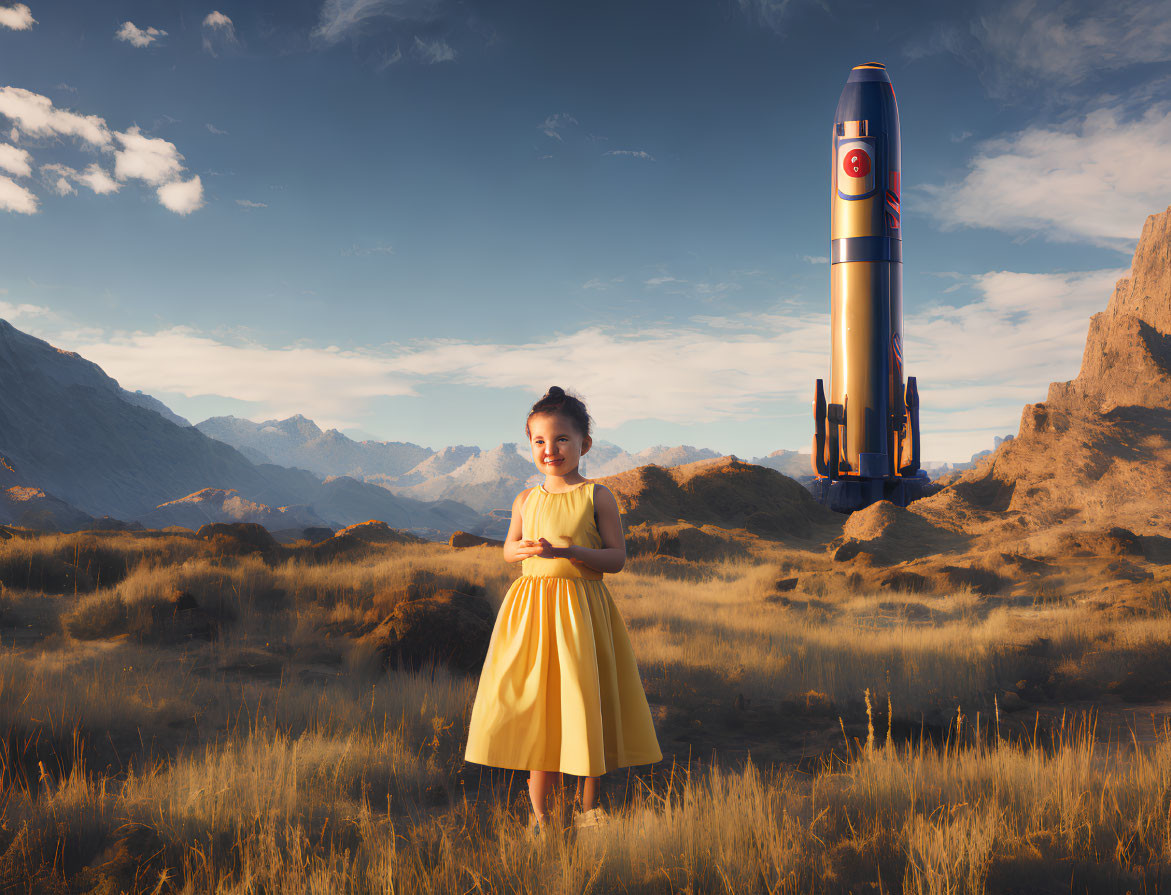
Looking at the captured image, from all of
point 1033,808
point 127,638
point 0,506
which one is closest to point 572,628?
point 1033,808

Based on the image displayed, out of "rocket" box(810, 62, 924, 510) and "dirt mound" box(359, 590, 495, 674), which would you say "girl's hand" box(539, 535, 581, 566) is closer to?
"dirt mound" box(359, 590, 495, 674)

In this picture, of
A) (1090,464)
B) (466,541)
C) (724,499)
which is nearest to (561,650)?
(466,541)

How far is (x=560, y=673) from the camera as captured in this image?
309 centimetres

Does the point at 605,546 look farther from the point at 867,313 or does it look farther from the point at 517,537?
the point at 867,313

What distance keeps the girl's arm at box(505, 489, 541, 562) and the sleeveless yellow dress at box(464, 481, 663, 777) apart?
6 cm

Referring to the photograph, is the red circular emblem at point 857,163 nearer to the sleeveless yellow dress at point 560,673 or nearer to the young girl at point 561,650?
the young girl at point 561,650

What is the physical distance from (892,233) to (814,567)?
432 inches

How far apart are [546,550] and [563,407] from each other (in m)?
0.68

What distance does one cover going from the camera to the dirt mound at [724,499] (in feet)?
92.5

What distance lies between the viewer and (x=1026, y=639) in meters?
8.33

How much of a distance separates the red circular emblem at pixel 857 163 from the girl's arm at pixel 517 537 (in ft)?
68.7

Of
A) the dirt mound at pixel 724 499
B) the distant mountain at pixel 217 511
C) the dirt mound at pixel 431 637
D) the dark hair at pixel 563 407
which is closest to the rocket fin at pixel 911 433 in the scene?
the dirt mound at pixel 724 499

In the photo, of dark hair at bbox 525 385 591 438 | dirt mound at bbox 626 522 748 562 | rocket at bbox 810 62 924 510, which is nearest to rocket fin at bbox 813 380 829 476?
rocket at bbox 810 62 924 510

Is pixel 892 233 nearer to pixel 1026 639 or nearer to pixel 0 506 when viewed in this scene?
pixel 1026 639
